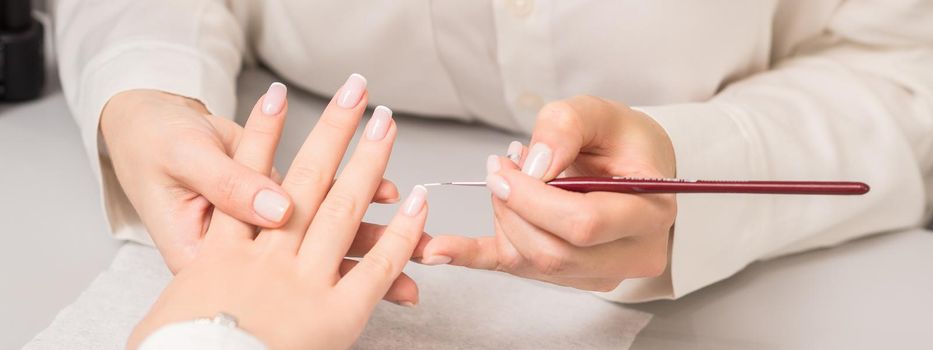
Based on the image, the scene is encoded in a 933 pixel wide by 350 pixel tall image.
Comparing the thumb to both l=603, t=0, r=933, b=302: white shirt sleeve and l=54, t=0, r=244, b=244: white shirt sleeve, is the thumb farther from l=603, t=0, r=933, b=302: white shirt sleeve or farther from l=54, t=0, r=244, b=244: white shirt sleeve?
l=603, t=0, r=933, b=302: white shirt sleeve

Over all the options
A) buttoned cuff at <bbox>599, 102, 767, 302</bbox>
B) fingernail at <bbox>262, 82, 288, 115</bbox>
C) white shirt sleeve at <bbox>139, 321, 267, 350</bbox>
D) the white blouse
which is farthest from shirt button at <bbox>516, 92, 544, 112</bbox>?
white shirt sleeve at <bbox>139, 321, 267, 350</bbox>

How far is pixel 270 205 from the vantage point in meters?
0.61

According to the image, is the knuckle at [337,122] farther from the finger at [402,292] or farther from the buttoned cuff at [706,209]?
the buttoned cuff at [706,209]

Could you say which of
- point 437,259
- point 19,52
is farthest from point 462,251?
point 19,52

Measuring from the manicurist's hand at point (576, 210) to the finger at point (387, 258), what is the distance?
0.7 inches

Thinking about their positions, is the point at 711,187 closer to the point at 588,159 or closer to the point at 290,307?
the point at 588,159

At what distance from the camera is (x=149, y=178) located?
651 mm

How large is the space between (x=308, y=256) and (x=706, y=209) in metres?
0.29

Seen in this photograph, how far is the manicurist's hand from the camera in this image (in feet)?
1.84

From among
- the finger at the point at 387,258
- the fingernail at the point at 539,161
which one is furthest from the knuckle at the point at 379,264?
the fingernail at the point at 539,161

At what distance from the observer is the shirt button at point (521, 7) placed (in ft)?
2.56

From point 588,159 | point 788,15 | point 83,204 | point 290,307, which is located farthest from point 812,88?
point 83,204

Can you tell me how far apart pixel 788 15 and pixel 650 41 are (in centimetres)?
16

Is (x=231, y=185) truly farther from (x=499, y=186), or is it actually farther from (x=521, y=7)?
(x=521, y=7)
